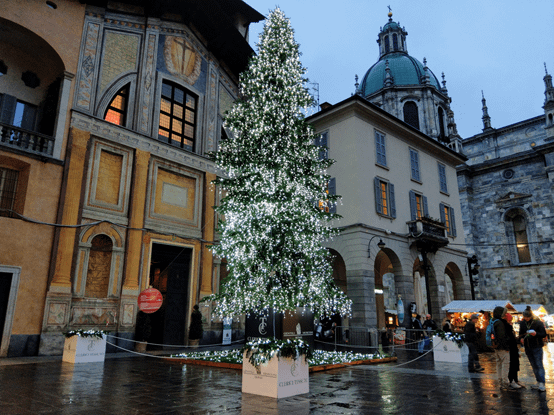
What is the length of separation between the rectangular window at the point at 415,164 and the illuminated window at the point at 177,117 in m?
14.3

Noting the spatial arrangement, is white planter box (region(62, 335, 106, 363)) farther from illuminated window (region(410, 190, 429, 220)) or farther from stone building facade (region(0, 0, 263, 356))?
illuminated window (region(410, 190, 429, 220))

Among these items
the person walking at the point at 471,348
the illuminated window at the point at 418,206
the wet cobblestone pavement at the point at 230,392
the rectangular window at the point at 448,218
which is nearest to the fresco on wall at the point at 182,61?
the wet cobblestone pavement at the point at 230,392

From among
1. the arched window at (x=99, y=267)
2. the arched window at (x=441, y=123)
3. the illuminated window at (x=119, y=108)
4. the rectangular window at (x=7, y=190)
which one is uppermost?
the arched window at (x=441, y=123)

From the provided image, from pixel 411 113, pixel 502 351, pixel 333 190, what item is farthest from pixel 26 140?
pixel 411 113

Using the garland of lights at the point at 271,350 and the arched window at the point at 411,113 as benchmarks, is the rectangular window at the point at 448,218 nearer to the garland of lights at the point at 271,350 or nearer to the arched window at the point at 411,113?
the garland of lights at the point at 271,350

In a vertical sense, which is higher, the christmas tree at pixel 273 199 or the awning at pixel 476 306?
the christmas tree at pixel 273 199

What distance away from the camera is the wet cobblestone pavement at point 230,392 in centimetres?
641

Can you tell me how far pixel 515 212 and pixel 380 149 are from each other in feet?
71.3

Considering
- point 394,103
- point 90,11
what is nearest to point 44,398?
point 90,11

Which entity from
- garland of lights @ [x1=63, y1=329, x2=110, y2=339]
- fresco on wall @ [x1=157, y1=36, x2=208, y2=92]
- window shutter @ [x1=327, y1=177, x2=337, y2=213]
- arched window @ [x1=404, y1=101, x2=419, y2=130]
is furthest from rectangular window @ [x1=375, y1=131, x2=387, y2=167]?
arched window @ [x1=404, y1=101, x2=419, y2=130]

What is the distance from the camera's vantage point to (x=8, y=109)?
627 inches

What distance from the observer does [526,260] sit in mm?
35562

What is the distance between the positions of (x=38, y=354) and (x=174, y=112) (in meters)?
11.8

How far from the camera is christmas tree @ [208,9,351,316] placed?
46.2ft
